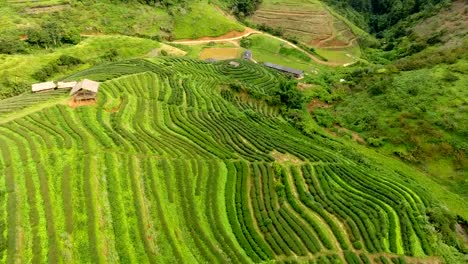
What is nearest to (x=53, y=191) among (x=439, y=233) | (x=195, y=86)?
(x=195, y=86)

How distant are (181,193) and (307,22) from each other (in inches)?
4038

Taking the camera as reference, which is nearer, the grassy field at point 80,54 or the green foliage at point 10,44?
the grassy field at point 80,54

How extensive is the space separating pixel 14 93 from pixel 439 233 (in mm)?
73819

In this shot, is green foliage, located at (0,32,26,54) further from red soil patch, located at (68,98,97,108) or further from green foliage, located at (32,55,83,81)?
red soil patch, located at (68,98,97,108)

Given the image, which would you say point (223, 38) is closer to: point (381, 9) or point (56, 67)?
point (56, 67)

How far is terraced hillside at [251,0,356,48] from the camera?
118m

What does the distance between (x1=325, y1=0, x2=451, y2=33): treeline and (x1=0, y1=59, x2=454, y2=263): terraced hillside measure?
99.2 meters

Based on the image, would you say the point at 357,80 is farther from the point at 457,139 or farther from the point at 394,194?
the point at 394,194

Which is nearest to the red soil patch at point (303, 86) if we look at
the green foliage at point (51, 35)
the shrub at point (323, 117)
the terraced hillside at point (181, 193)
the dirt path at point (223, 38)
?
the shrub at point (323, 117)

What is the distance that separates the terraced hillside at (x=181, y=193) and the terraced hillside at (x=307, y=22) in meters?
72.8

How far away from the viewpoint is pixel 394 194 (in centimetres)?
4478

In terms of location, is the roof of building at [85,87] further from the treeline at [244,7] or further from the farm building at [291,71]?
the treeline at [244,7]

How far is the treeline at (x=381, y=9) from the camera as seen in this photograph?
416 feet

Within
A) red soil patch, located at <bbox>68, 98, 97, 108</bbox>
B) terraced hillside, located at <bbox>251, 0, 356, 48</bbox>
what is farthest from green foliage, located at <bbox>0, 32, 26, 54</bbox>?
terraced hillside, located at <bbox>251, 0, 356, 48</bbox>
